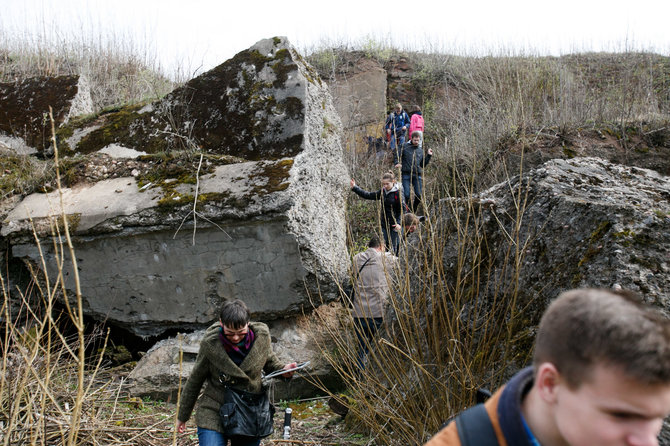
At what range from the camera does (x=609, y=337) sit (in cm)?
96

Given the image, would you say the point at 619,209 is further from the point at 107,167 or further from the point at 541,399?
the point at 107,167

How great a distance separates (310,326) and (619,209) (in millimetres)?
3486

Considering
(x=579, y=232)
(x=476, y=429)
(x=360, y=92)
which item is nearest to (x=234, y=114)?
(x=579, y=232)

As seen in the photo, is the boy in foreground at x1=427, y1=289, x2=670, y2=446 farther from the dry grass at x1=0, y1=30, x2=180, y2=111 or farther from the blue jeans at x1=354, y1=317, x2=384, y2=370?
the dry grass at x1=0, y1=30, x2=180, y2=111

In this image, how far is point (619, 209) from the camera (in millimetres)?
2592

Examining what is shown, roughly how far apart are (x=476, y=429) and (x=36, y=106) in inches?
302

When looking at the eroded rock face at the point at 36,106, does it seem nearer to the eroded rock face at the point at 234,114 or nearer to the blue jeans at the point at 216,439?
the eroded rock face at the point at 234,114

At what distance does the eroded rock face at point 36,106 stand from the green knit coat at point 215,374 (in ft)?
15.5

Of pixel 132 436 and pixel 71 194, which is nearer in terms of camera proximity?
pixel 132 436

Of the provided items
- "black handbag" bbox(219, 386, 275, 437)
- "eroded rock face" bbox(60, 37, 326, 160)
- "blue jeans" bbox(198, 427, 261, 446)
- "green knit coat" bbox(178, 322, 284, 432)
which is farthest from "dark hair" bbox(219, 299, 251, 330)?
"eroded rock face" bbox(60, 37, 326, 160)

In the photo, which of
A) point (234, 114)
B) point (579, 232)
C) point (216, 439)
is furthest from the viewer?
point (234, 114)

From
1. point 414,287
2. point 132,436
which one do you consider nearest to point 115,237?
point 132,436

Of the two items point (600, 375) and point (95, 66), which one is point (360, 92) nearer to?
point (95, 66)

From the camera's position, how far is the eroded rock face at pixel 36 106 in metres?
6.68
